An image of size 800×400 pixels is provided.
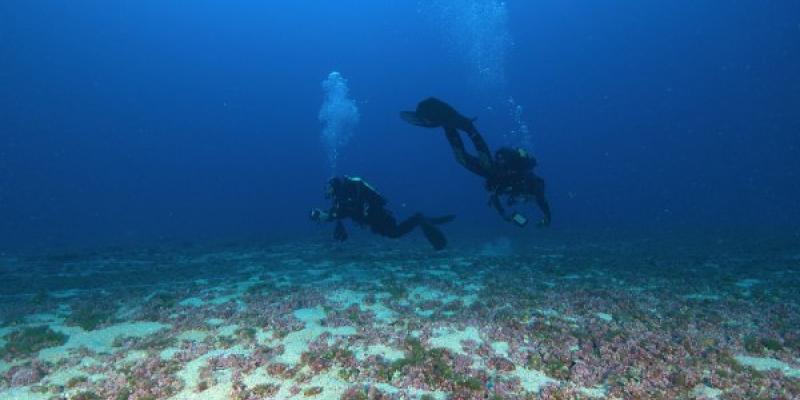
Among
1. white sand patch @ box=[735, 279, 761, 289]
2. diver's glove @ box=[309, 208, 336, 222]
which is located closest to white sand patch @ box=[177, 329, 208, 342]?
diver's glove @ box=[309, 208, 336, 222]

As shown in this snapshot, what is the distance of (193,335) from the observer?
29.1 feet

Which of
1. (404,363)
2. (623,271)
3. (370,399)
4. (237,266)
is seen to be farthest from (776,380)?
(237,266)

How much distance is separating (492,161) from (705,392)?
8.77m

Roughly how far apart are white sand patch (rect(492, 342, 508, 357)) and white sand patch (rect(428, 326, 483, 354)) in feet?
0.99

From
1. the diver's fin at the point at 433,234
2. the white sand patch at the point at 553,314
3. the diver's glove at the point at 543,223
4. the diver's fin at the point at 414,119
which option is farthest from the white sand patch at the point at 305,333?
the diver's fin at the point at 433,234

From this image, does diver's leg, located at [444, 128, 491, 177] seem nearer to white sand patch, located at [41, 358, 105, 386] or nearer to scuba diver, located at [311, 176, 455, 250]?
scuba diver, located at [311, 176, 455, 250]

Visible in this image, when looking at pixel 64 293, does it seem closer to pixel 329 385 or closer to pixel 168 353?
pixel 168 353

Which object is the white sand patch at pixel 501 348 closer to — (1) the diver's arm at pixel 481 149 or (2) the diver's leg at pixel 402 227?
(1) the diver's arm at pixel 481 149

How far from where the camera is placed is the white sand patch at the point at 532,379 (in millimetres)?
6379

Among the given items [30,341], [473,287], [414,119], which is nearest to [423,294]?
[473,287]

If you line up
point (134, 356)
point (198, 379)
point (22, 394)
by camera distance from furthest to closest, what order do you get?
point (134, 356)
point (198, 379)
point (22, 394)

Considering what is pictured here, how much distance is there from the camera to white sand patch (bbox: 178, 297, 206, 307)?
11.4 m

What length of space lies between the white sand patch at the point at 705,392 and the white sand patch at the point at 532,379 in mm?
1894

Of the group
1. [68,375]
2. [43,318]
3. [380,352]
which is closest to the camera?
[68,375]
